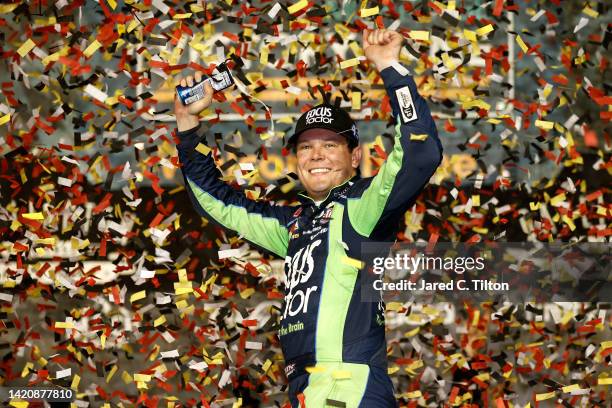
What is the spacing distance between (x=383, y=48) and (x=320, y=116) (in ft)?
2.26

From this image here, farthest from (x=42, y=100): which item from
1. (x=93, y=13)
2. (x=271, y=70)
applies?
(x=271, y=70)

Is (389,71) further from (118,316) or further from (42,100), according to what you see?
(42,100)

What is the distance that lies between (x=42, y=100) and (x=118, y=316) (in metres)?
2.70

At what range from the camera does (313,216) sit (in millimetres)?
4512

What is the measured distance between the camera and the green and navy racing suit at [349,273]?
3.91 meters

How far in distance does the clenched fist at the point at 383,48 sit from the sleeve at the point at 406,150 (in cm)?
6

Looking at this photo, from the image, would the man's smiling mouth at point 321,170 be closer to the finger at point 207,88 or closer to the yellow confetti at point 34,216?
the finger at point 207,88

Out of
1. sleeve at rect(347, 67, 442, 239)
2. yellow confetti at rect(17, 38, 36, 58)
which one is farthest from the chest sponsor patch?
yellow confetti at rect(17, 38, 36, 58)

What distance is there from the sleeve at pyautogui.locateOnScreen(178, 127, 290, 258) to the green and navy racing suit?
270 mm

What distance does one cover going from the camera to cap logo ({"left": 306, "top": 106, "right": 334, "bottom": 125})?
4.56m

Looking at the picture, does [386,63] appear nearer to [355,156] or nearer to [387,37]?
[387,37]

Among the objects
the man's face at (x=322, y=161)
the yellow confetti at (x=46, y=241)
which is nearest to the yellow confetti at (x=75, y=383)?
the yellow confetti at (x=46, y=241)

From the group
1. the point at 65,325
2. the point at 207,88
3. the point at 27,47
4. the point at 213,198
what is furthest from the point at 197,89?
the point at 65,325

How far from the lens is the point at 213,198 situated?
4902mm
